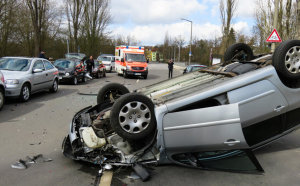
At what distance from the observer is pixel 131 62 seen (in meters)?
20.7

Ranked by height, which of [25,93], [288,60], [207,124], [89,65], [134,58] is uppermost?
[134,58]

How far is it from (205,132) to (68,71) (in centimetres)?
1226

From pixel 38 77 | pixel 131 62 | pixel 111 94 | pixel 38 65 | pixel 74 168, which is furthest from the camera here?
pixel 131 62

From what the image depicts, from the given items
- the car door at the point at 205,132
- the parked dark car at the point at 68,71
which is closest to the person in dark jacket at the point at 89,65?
the parked dark car at the point at 68,71

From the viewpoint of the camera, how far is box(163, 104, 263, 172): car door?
321cm

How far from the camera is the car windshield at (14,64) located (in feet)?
29.7

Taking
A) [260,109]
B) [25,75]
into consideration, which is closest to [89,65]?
[25,75]

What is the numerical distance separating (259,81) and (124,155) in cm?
207

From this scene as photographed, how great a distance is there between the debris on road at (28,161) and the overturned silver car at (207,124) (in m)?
0.44

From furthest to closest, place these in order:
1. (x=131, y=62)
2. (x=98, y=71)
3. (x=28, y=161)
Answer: (x=131, y=62) < (x=98, y=71) < (x=28, y=161)

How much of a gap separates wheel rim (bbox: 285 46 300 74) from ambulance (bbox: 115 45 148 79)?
16.8 meters

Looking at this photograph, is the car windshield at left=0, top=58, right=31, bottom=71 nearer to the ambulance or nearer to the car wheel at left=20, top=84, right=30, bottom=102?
the car wheel at left=20, top=84, right=30, bottom=102

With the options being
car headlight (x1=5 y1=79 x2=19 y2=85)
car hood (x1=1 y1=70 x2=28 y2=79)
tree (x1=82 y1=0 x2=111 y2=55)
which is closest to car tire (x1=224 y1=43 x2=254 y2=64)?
car headlight (x1=5 y1=79 x2=19 y2=85)

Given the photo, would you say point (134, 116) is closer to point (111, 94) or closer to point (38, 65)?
point (111, 94)
